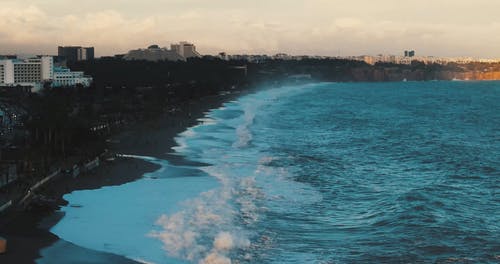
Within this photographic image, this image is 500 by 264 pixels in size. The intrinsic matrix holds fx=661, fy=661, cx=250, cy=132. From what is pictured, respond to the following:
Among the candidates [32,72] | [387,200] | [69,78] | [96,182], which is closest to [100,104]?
[96,182]

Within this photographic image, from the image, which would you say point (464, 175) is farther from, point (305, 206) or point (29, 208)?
point (29, 208)

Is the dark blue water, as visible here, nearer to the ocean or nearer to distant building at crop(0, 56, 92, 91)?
the ocean

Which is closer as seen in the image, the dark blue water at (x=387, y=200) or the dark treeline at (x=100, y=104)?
the dark blue water at (x=387, y=200)

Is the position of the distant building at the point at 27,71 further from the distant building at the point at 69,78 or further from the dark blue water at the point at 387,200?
the dark blue water at the point at 387,200

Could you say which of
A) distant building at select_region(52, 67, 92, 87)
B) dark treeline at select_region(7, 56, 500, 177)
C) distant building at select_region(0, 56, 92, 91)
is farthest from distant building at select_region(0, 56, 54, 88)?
dark treeline at select_region(7, 56, 500, 177)

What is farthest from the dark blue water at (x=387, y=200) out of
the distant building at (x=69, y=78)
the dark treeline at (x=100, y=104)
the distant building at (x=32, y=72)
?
the distant building at (x=32, y=72)

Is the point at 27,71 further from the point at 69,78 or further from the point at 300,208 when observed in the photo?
the point at 300,208
